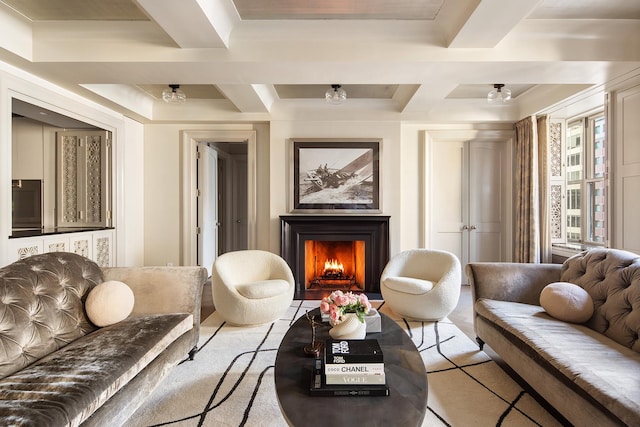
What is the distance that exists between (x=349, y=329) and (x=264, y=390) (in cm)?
66

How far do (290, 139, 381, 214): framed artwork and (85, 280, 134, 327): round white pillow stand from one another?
8.25 ft

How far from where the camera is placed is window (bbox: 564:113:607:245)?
381cm

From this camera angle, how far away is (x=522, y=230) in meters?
4.32

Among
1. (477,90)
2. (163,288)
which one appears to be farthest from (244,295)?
(477,90)

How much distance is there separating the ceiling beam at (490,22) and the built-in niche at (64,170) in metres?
4.04

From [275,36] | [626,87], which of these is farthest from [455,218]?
[275,36]

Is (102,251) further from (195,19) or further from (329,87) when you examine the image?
(329,87)

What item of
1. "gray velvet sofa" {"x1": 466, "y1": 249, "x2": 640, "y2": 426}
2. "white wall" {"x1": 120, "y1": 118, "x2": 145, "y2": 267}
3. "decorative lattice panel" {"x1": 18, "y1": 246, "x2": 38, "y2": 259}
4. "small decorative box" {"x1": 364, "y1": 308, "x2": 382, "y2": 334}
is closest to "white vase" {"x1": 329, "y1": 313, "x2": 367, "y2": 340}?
"small decorative box" {"x1": 364, "y1": 308, "x2": 382, "y2": 334}

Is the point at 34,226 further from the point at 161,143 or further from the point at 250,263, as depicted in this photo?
the point at 250,263

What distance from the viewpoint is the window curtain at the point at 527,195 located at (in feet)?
13.4

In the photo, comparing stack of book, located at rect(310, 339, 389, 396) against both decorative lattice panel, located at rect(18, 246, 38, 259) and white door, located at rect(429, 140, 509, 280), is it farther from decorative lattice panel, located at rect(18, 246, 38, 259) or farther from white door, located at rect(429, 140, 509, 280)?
white door, located at rect(429, 140, 509, 280)

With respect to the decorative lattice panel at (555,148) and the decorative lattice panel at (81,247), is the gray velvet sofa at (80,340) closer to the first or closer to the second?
the decorative lattice panel at (81,247)

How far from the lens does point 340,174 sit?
4.41 m

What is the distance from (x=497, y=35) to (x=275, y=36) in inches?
66.3
